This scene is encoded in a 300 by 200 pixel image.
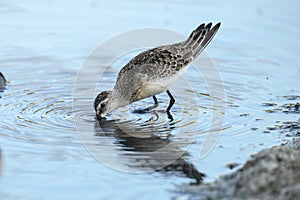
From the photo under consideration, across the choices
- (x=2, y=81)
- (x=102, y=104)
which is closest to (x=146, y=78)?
(x=102, y=104)

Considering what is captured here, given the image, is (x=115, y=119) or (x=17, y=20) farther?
(x=17, y=20)

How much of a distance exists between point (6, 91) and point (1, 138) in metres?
2.45

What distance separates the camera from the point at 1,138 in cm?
895

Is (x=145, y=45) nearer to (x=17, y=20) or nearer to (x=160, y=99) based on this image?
(x=160, y=99)

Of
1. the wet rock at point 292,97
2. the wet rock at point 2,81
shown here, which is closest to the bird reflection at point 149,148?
the wet rock at point 2,81

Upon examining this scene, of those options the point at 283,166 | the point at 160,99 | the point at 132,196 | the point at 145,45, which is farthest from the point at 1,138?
the point at 145,45

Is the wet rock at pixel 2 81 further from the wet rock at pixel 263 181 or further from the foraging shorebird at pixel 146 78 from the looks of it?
the wet rock at pixel 263 181

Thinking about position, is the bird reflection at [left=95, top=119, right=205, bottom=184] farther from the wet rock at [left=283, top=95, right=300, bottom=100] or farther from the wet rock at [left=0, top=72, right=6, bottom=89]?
the wet rock at [left=283, top=95, right=300, bottom=100]

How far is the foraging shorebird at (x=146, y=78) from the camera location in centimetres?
1045

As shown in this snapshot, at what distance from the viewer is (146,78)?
34.8ft

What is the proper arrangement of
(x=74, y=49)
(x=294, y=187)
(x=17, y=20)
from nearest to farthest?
(x=294, y=187) → (x=74, y=49) → (x=17, y=20)

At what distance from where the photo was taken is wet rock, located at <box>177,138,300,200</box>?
6.50 meters

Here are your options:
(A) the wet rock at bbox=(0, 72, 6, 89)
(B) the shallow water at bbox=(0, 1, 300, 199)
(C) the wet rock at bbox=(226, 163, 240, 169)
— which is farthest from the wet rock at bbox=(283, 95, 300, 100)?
(A) the wet rock at bbox=(0, 72, 6, 89)

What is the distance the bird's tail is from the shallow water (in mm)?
774
